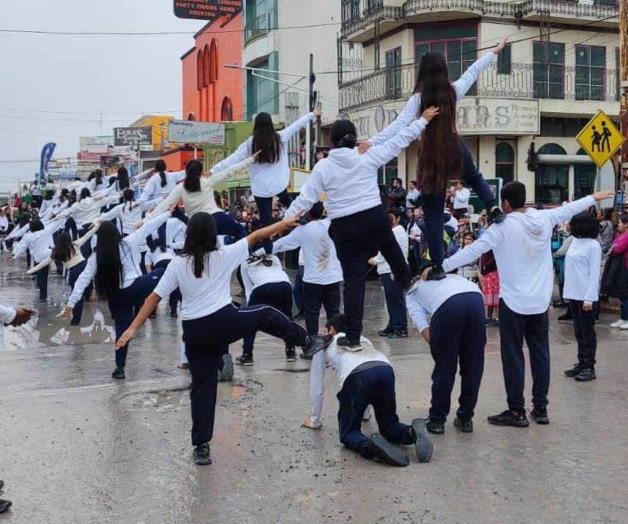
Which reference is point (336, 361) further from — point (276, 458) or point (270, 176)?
point (270, 176)

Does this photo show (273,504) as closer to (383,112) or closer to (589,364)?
(589,364)

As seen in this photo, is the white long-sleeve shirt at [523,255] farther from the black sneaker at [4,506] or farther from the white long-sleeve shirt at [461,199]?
the white long-sleeve shirt at [461,199]

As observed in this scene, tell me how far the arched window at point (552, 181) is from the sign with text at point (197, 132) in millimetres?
17881

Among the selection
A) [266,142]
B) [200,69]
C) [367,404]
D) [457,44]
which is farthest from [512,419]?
[200,69]

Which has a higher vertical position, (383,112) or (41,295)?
(383,112)

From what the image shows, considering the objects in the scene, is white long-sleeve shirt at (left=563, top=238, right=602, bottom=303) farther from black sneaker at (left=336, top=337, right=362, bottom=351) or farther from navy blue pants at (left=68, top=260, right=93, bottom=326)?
navy blue pants at (left=68, top=260, right=93, bottom=326)

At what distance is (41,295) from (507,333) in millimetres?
13223

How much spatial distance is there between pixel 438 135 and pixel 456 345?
177 centimetres

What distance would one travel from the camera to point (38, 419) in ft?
25.5

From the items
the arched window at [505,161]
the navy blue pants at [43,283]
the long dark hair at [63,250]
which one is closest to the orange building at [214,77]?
the arched window at [505,161]

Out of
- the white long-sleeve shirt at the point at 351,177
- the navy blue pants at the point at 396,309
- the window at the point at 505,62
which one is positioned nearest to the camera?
the white long-sleeve shirt at the point at 351,177

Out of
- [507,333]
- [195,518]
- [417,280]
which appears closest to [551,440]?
[507,333]

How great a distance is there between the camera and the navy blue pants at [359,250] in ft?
23.1

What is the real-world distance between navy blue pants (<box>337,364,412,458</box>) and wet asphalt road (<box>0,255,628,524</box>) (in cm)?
17
